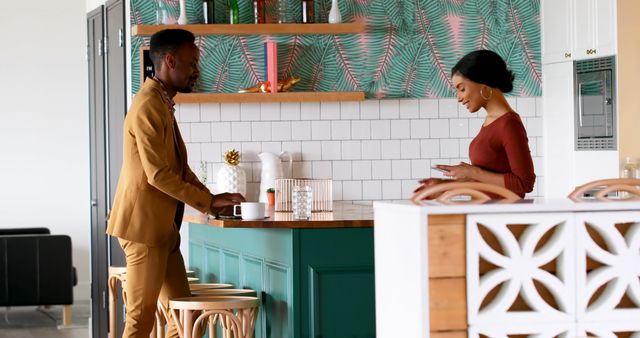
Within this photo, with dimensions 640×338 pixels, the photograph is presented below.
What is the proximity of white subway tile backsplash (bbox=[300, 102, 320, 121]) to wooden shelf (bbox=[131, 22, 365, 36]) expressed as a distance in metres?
0.44

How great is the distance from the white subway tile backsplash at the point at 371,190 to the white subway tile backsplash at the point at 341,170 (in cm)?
11

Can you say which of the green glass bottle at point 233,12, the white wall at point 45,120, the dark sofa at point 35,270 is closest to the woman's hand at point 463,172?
the green glass bottle at point 233,12

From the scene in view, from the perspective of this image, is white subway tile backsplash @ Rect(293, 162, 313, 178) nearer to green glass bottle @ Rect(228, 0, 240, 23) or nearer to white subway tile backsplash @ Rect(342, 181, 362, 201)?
white subway tile backsplash @ Rect(342, 181, 362, 201)

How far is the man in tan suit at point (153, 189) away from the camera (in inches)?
161

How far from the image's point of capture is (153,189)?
165 inches

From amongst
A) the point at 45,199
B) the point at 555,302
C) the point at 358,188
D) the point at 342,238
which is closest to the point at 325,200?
the point at 342,238

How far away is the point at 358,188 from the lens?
677 cm

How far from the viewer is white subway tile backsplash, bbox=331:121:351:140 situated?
675 centimetres

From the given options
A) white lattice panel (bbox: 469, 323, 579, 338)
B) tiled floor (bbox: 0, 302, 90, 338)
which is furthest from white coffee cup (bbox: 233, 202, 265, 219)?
tiled floor (bbox: 0, 302, 90, 338)

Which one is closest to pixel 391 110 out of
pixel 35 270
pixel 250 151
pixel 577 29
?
pixel 250 151

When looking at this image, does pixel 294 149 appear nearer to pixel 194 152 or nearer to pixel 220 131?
pixel 220 131

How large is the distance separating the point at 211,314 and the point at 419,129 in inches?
107

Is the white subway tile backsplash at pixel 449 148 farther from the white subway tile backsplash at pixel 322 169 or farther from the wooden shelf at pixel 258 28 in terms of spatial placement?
the wooden shelf at pixel 258 28

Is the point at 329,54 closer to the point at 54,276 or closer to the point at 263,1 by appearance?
the point at 263,1
